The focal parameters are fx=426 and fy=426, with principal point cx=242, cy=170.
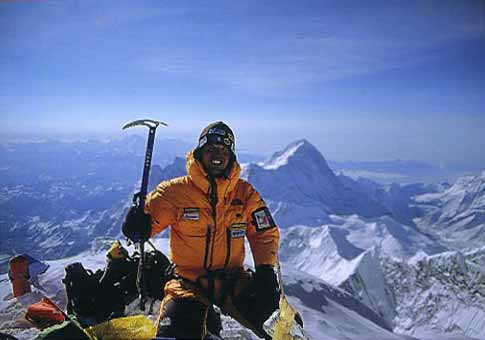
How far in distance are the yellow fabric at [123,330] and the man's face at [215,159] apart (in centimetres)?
182

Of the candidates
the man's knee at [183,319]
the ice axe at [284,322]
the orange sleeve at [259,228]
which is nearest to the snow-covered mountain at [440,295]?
the ice axe at [284,322]

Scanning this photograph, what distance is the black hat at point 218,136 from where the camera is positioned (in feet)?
16.8

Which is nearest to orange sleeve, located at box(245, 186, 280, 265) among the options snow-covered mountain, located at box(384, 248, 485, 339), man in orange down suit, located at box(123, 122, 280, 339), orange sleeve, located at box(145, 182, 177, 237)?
man in orange down suit, located at box(123, 122, 280, 339)

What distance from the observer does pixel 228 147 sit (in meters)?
5.20

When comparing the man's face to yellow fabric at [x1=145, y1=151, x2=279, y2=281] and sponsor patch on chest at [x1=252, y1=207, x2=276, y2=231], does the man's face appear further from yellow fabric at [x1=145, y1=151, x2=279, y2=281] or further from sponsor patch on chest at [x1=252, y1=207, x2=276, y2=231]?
sponsor patch on chest at [x1=252, y1=207, x2=276, y2=231]

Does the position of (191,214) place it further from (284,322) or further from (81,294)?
(81,294)

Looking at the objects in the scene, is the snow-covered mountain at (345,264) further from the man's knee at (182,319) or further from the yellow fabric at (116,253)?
the man's knee at (182,319)

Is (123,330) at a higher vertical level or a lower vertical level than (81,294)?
higher

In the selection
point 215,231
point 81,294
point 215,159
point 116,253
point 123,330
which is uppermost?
point 215,159

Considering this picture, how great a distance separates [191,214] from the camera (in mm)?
4988

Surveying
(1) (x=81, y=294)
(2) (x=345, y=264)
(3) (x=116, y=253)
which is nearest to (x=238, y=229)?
(3) (x=116, y=253)

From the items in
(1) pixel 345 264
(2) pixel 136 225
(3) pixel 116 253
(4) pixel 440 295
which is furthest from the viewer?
(1) pixel 345 264

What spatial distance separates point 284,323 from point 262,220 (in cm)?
124

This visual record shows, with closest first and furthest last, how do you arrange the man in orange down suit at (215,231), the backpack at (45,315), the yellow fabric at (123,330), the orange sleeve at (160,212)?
the yellow fabric at (123,330) → the backpack at (45,315) → the man in orange down suit at (215,231) → the orange sleeve at (160,212)
